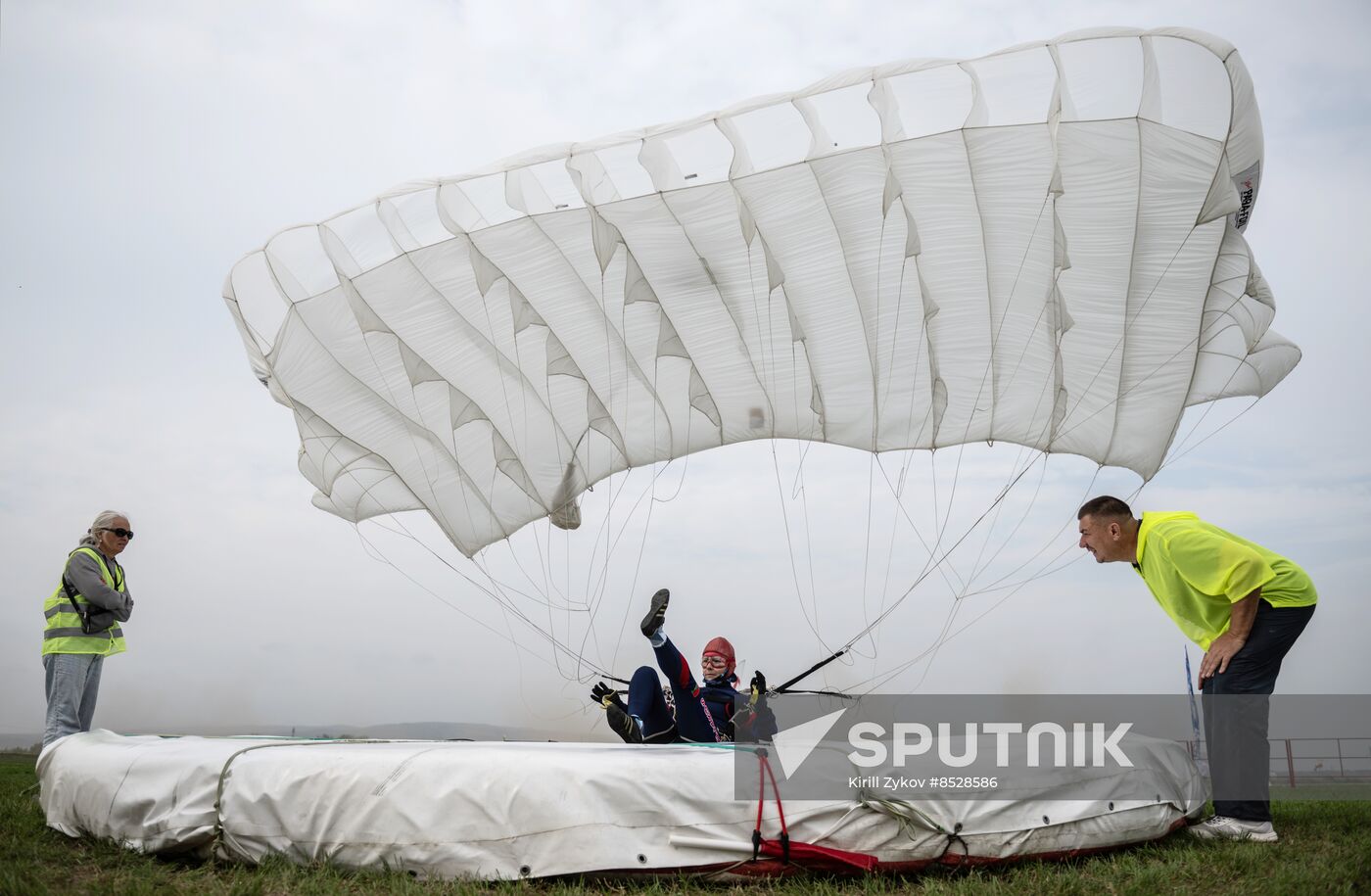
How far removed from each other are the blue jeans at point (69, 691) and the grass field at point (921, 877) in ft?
5.06

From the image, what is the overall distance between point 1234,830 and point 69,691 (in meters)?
6.46

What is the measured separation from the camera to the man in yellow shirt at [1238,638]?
4.22 meters

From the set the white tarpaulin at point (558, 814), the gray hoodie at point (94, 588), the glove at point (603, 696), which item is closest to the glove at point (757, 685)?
the glove at point (603, 696)

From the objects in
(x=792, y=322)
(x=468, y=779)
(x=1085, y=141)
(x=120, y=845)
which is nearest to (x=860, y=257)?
(x=792, y=322)

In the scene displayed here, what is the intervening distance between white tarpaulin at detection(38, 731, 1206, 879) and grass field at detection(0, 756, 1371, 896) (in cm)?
8

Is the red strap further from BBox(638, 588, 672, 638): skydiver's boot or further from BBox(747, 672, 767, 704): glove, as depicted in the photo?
BBox(747, 672, 767, 704): glove

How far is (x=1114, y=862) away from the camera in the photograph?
378 cm

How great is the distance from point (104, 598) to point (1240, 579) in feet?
20.7

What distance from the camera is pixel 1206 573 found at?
4.30 metres

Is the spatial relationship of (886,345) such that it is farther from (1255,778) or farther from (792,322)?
(1255,778)

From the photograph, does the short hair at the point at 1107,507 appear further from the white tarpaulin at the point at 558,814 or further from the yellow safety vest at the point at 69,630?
the yellow safety vest at the point at 69,630

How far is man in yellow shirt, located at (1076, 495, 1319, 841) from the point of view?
4.22 m

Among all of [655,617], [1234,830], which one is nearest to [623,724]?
[655,617]

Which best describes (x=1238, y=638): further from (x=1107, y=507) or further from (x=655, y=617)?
(x=655, y=617)
